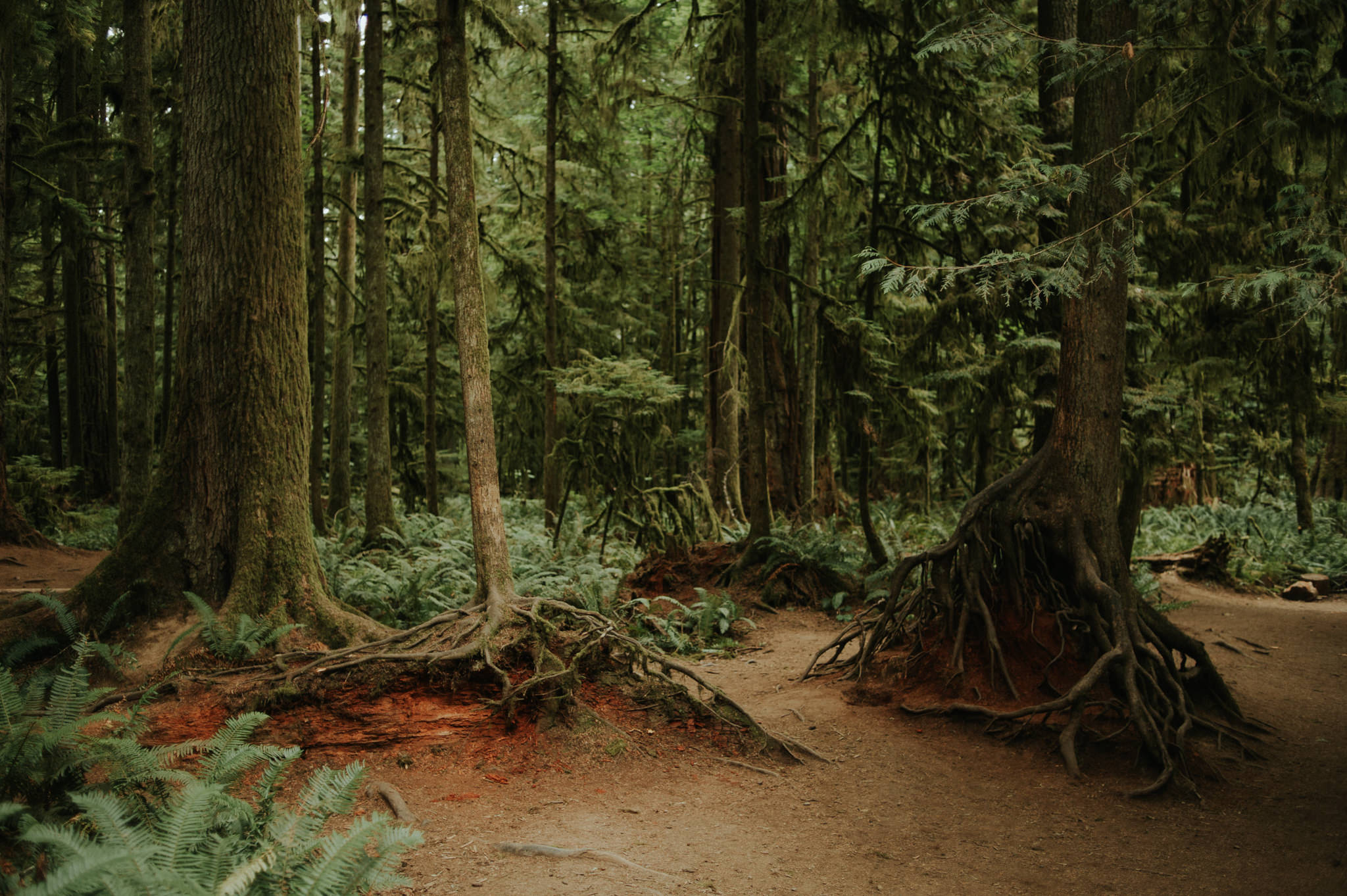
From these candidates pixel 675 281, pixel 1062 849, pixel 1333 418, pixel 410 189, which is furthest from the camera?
pixel 675 281

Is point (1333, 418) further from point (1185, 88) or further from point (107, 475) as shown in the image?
point (107, 475)

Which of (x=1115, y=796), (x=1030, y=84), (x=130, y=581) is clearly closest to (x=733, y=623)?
(x=1115, y=796)

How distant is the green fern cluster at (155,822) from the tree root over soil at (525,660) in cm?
151

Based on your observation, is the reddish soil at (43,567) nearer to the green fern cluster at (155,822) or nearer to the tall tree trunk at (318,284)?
the tall tree trunk at (318,284)

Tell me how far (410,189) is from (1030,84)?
10.3 metres

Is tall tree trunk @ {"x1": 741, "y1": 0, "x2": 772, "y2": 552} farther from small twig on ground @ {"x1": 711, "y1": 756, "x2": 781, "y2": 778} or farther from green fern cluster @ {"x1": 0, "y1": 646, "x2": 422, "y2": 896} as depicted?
green fern cluster @ {"x1": 0, "y1": 646, "x2": 422, "y2": 896}

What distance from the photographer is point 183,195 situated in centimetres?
607

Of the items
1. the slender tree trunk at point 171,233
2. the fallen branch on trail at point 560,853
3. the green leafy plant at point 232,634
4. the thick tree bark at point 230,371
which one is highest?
the slender tree trunk at point 171,233

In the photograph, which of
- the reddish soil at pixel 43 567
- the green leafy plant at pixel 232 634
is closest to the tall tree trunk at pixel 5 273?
the reddish soil at pixel 43 567

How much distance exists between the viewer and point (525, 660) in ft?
19.1

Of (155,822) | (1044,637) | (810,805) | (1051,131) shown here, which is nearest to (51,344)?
(155,822)

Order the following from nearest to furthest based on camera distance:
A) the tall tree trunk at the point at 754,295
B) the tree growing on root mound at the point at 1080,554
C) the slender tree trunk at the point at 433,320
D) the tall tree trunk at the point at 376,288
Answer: the tree growing on root mound at the point at 1080,554 → the tall tree trunk at the point at 754,295 → the tall tree trunk at the point at 376,288 → the slender tree trunk at the point at 433,320

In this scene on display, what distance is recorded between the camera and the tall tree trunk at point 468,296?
20.7 ft

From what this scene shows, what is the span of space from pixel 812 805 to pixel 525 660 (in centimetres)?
224
